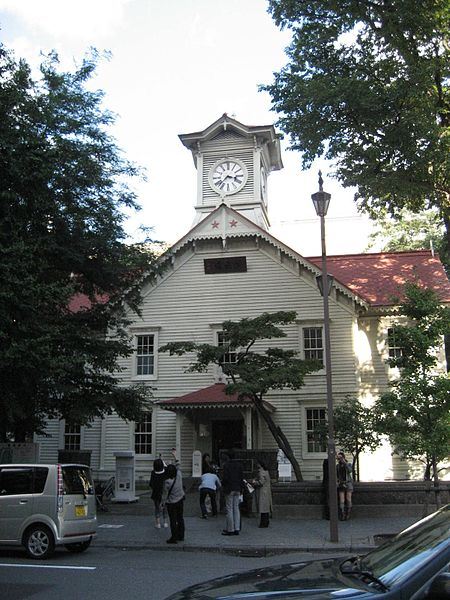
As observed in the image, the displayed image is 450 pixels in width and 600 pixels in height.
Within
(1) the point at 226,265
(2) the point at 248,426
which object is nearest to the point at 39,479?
(2) the point at 248,426

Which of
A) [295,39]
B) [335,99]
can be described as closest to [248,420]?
[335,99]

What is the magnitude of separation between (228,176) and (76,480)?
19.8m

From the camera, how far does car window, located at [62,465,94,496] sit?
11211mm

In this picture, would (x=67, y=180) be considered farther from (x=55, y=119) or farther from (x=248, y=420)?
(x=248, y=420)

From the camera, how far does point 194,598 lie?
372 cm

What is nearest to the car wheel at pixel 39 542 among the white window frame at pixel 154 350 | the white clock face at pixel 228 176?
the white window frame at pixel 154 350

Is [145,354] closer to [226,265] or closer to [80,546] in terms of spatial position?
[226,265]

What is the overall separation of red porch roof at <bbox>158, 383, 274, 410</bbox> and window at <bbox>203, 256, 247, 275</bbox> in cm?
519

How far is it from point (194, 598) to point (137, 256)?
51.0 feet

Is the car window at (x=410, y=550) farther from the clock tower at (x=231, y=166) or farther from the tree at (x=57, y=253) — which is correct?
the clock tower at (x=231, y=166)

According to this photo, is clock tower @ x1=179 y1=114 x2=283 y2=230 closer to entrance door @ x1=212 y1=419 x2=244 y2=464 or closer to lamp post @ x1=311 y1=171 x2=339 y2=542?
entrance door @ x1=212 y1=419 x2=244 y2=464

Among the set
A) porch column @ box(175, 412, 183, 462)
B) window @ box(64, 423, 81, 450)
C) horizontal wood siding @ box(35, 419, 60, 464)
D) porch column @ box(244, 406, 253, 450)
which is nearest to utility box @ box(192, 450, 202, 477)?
porch column @ box(175, 412, 183, 462)

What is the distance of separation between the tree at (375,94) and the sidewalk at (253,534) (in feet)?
33.7

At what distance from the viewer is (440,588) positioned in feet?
9.86
